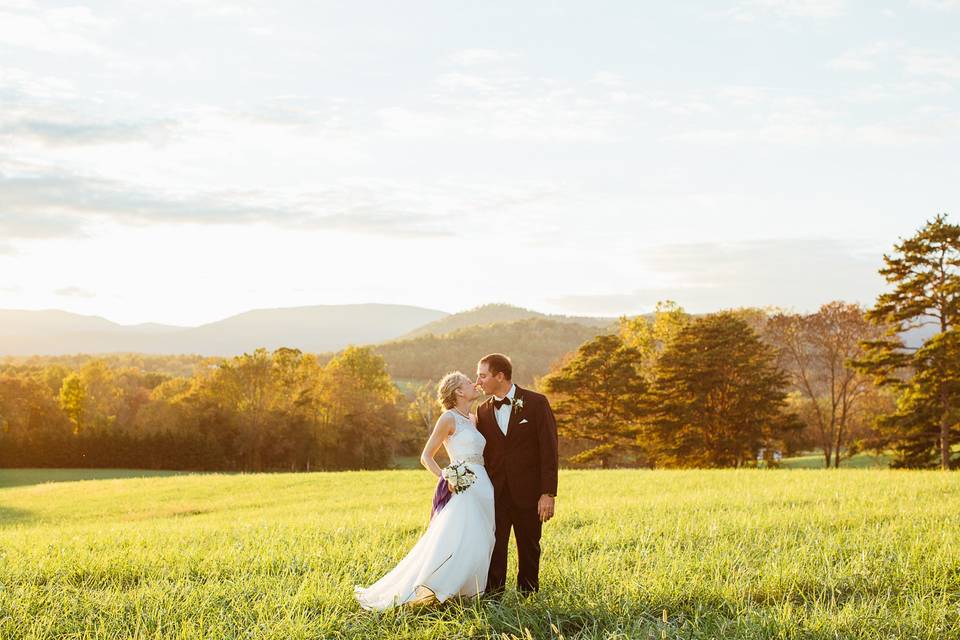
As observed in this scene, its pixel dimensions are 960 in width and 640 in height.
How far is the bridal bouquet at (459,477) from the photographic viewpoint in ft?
23.0

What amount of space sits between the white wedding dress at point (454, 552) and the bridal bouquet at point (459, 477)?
5 cm

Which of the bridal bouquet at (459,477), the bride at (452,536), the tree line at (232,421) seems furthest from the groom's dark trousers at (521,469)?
the tree line at (232,421)

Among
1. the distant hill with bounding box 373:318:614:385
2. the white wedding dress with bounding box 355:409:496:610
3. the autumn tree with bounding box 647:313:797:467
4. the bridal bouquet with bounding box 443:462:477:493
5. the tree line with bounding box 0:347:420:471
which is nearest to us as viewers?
the white wedding dress with bounding box 355:409:496:610

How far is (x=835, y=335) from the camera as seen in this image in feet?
156

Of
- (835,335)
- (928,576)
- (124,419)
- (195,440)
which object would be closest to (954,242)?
(835,335)

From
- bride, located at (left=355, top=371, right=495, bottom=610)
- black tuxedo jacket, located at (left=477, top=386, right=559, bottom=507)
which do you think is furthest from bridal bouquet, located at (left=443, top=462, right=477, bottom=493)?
black tuxedo jacket, located at (left=477, top=386, right=559, bottom=507)

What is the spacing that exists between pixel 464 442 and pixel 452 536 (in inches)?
32.6

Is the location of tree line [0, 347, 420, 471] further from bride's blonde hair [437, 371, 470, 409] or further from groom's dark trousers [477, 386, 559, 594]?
bride's blonde hair [437, 371, 470, 409]

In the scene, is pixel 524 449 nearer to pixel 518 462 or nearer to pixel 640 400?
pixel 518 462

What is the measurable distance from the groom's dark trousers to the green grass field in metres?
0.43

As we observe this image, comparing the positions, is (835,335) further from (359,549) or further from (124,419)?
(124,419)

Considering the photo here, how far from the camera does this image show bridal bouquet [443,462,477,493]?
702cm

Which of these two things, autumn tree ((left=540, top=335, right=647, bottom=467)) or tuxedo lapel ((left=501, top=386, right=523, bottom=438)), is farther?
autumn tree ((left=540, top=335, right=647, bottom=467))

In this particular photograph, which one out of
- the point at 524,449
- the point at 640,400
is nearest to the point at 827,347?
the point at 640,400
